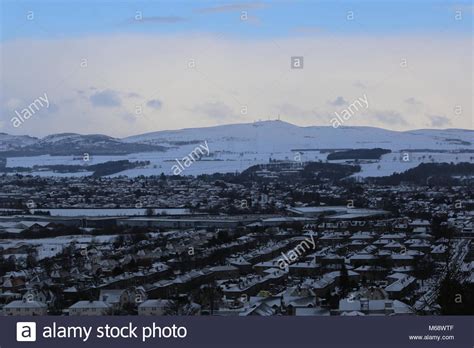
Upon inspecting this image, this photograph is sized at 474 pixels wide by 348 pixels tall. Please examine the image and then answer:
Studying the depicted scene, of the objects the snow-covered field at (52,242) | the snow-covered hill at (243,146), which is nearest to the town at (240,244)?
the snow-covered field at (52,242)

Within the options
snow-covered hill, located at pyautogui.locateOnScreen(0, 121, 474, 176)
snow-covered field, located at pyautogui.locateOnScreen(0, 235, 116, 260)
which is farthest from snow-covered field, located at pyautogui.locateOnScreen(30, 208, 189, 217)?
snow-covered field, located at pyautogui.locateOnScreen(0, 235, 116, 260)

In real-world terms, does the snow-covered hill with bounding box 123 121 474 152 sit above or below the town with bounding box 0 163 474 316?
above

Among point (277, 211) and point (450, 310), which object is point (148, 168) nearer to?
point (277, 211)

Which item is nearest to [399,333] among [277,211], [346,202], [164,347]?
[164,347]

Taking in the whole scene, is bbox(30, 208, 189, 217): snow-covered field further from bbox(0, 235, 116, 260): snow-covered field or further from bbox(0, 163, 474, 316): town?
bbox(0, 235, 116, 260): snow-covered field

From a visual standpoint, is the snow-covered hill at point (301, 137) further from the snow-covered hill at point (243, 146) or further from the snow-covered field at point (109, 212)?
the snow-covered field at point (109, 212)

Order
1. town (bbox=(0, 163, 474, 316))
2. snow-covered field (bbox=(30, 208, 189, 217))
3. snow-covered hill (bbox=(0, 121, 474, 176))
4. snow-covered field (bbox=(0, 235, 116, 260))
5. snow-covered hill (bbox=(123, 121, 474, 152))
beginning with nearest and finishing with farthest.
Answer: town (bbox=(0, 163, 474, 316)), snow-covered field (bbox=(0, 235, 116, 260)), snow-covered field (bbox=(30, 208, 189, 217)), snow-covered hill (bbox=(0, 121, 474, 176)), snow-covered hill (bbox=(123, 121, 474, 152))

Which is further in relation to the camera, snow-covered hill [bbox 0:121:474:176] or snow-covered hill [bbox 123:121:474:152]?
snow-covered hill [bbox 123:121:474:152]

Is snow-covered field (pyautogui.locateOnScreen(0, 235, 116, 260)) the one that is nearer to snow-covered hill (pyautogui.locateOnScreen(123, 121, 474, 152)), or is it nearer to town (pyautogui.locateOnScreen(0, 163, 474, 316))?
town (pyautogui.locateOnScreen(0, 163, 474, 316))

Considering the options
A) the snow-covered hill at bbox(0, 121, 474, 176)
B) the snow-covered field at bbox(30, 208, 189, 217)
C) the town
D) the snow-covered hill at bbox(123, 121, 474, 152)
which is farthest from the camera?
the snow-covered hill at bbox(123, 121, 474, 152)
